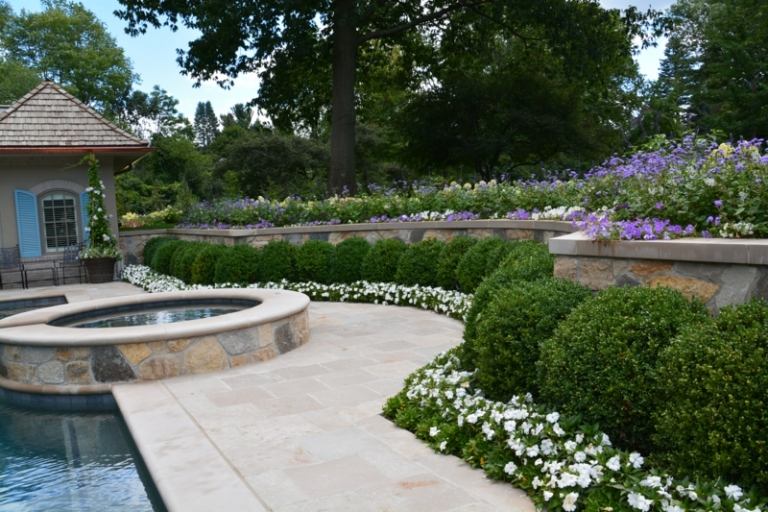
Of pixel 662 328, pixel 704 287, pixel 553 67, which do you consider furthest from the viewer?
pixel 553 67

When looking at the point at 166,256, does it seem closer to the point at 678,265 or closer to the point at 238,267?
the point at 238,267

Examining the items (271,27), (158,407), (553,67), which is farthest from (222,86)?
(158,407)

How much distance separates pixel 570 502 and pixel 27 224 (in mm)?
13895

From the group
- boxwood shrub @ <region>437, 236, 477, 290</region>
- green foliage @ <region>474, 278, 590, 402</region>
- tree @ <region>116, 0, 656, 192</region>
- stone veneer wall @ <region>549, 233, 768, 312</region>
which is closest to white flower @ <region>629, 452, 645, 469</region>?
green foliage @ <region>474, 278, 590, 402</region>

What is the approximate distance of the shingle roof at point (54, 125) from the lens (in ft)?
42.4

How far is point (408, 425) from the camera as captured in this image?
366 centimetres

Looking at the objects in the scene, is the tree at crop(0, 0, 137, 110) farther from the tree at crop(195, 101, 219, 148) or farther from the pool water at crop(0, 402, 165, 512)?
the pool water at crop(0, 402, 165, 512)

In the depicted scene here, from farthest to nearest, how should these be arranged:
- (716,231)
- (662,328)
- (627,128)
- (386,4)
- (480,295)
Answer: (627,128) → (386,4) → (480,295) → (716,231) → (662,328)

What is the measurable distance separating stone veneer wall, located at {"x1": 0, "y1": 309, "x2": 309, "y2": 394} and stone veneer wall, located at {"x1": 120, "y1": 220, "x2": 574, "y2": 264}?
339cm

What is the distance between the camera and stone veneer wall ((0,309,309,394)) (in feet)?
16.3

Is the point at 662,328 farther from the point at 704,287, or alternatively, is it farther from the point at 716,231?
the point at 716,231

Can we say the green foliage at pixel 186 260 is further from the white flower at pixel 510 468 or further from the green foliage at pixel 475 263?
the white flower at pixel 510 468

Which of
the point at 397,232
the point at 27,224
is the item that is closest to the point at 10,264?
the point at 27,224

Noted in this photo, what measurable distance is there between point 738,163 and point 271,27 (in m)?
12.2
